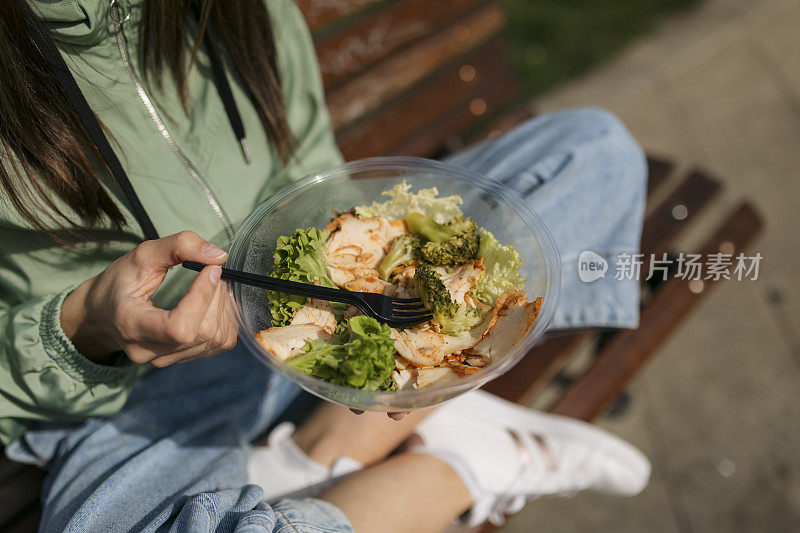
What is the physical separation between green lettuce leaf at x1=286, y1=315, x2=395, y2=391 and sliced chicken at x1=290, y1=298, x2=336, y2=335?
0.23ft

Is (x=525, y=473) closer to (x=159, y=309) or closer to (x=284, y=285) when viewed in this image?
(x=284, y=285)

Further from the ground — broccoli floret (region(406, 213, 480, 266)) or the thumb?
the thumb

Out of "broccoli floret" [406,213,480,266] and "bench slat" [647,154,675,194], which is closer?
"broccoli floret" [406,213,480,266]

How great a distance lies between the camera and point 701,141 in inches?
169

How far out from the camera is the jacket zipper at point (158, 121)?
1577 mm

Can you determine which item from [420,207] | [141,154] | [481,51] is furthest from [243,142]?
[481,51]

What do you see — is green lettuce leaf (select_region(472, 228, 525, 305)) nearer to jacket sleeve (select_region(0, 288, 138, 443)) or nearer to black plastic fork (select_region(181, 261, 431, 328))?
black plastic fork (select_region(181, 261, 431, 328))

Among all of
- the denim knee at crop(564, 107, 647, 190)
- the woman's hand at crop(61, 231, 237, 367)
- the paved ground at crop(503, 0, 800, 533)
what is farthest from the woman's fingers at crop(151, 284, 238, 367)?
the paved ground at crop(503, 0, 800, 533)

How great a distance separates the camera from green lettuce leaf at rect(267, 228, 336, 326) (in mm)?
1442

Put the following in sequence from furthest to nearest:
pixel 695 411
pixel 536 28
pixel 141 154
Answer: pixel 536 28
pixel 695 411
pixel 141 154

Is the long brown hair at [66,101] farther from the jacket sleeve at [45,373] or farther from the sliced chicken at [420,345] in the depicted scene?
the sliced chicken at [420,345]

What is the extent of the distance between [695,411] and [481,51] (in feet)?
7.77

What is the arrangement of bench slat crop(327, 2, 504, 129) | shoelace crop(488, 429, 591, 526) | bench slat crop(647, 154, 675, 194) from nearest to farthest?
shoelace crop(488, 429, 591, 526) → bench slat crop(327, 2, 504, 129) → bench slat crop(647, 154, 675, 194)

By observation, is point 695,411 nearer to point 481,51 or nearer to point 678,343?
point 678,343
